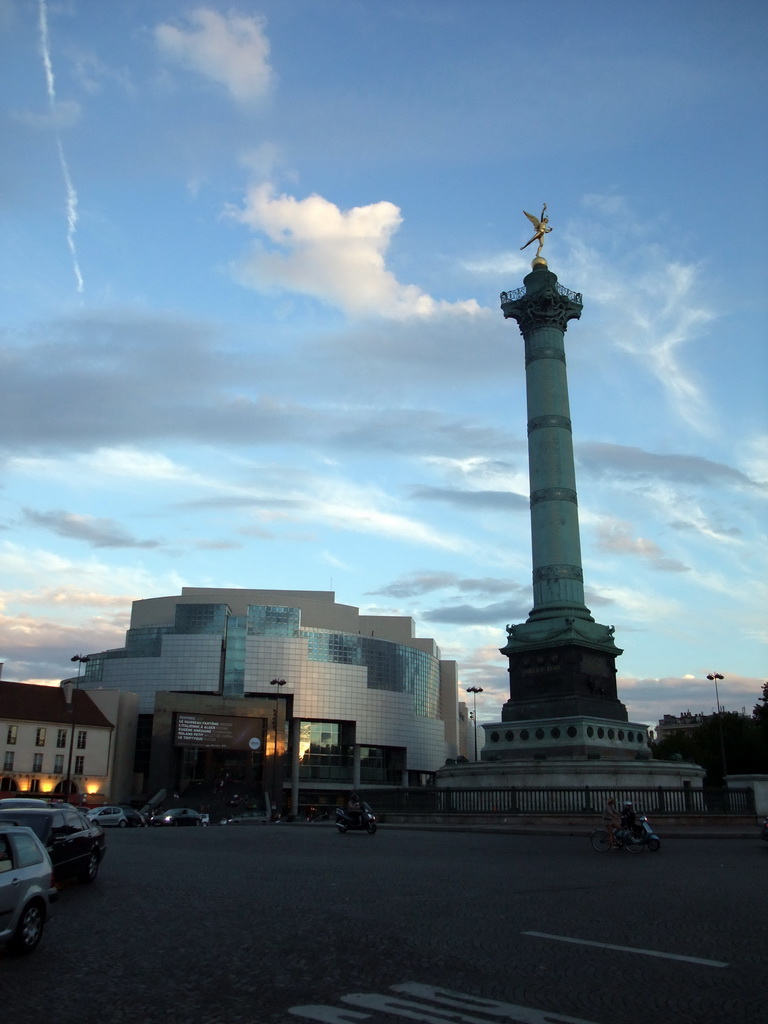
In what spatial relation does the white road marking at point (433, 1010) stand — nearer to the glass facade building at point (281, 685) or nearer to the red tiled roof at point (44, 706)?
the red tiled roof at point (44, 706)

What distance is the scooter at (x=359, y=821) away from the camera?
33562 millimetres

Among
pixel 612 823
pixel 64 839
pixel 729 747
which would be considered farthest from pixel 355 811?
pixel 729 747

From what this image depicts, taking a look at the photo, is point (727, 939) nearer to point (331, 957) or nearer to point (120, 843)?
point (331, 957)

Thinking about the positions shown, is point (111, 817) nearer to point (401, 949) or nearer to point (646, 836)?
point (646, 836)

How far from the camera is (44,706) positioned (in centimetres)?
8294

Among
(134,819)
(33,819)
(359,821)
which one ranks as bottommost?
(134,819)

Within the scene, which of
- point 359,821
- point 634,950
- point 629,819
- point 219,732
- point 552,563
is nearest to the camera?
point 634,950

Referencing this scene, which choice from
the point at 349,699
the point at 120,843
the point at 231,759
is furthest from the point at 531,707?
the point at 349,699

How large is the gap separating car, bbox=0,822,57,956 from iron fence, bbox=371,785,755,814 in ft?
86.7

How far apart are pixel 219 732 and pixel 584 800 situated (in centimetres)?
6060

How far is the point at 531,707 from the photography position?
48.3 m

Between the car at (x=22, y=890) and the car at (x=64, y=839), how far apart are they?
4572 millimetres

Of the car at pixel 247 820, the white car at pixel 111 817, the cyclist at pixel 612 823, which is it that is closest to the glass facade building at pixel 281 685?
the car at pixel 247 820

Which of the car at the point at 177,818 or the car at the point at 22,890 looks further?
the car at the point at 177,818
